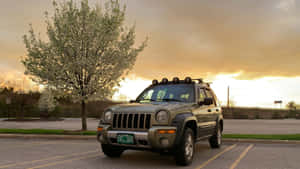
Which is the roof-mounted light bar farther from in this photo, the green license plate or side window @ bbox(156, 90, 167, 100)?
the green license plate

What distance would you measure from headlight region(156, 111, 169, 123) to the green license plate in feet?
2.31

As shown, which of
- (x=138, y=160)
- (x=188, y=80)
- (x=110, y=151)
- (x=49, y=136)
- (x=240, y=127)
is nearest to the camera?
(x=138, y=160)

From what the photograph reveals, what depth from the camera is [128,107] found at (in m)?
6.88

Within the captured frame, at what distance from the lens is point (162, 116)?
6445 millimetres

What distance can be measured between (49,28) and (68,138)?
18.8ft

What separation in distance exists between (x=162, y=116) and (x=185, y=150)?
3.19 ft

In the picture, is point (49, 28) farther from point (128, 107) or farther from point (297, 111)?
point (297, 111)

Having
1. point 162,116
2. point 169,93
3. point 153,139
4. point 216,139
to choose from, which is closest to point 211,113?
point 216,139

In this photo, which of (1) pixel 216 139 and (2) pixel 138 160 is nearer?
(2) pixel 138 160

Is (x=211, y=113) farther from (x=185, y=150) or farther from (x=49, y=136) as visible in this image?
(x=49, y=136)

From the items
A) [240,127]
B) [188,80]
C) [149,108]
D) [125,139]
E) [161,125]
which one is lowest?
[240,127]

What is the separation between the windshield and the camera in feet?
25.4

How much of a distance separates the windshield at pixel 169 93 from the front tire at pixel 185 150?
1032 mm

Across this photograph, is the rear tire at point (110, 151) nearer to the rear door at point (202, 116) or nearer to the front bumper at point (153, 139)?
the front bumper at point (153, 139)
